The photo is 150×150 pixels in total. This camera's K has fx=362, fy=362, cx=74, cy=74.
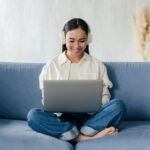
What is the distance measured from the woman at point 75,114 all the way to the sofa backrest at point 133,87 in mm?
110

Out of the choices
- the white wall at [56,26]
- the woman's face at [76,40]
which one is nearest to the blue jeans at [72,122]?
the woman's face at [76,40]

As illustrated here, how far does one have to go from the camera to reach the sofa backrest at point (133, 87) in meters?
2.34

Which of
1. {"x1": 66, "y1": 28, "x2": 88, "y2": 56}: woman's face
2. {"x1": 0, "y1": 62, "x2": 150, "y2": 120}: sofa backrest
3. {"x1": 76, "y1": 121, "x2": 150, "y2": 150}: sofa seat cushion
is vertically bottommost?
{"x1": 76, "y1": 121, "x2": 150, "y2": 150}: sofa seat cushion

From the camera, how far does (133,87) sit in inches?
92.7

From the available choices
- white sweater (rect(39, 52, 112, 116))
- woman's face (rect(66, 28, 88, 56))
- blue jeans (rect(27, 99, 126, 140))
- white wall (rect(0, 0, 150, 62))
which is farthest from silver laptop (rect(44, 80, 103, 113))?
white wall (rect(0, 0, 150, 62))

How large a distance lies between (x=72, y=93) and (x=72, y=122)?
0.74 ft

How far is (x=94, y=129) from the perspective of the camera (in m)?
2.01

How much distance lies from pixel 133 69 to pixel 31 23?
1.25m

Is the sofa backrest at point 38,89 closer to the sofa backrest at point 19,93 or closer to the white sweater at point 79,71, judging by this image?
the sofa backrest at point 19,93

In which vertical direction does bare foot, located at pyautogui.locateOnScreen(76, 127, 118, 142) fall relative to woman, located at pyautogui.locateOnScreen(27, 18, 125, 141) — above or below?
below

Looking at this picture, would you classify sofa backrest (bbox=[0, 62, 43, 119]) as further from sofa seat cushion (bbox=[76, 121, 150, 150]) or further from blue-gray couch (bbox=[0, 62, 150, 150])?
sofa seat cushion (bbox=[76, 121, 150, 150])

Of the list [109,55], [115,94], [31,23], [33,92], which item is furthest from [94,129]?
[31,23]

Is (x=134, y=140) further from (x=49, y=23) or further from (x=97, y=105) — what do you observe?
(x=49, y=23)

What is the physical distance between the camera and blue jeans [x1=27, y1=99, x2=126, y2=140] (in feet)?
6.48
